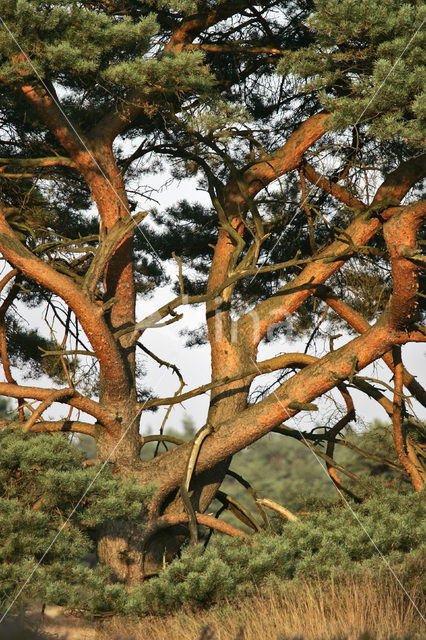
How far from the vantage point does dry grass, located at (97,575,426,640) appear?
4.61 metres

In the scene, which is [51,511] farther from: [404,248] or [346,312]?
[346,312]

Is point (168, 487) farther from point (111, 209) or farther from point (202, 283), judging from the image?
point (202, 283)

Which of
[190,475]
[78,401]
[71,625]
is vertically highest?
[78,401]

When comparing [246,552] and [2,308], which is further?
[2,308]

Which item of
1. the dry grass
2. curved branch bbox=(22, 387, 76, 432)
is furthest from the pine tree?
the dry grass

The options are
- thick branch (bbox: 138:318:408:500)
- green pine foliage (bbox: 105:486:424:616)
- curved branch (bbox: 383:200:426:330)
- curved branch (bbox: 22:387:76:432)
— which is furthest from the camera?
thick branch (bbox: 138:318:408:500)

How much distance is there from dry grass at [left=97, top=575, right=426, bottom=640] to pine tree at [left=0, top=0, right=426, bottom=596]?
1103 millimetres

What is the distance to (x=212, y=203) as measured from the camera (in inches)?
317

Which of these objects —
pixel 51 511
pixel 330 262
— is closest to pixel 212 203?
pixel 330 262

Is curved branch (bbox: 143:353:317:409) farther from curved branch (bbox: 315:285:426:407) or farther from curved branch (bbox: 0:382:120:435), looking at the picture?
curved branch (bbox: 315:285:426:407)

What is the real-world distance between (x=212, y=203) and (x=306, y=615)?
4588mm

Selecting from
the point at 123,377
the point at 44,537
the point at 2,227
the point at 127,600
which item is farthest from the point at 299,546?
the point at 2,227

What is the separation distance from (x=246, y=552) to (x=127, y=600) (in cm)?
96

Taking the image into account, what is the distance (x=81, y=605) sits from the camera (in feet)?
17.3
